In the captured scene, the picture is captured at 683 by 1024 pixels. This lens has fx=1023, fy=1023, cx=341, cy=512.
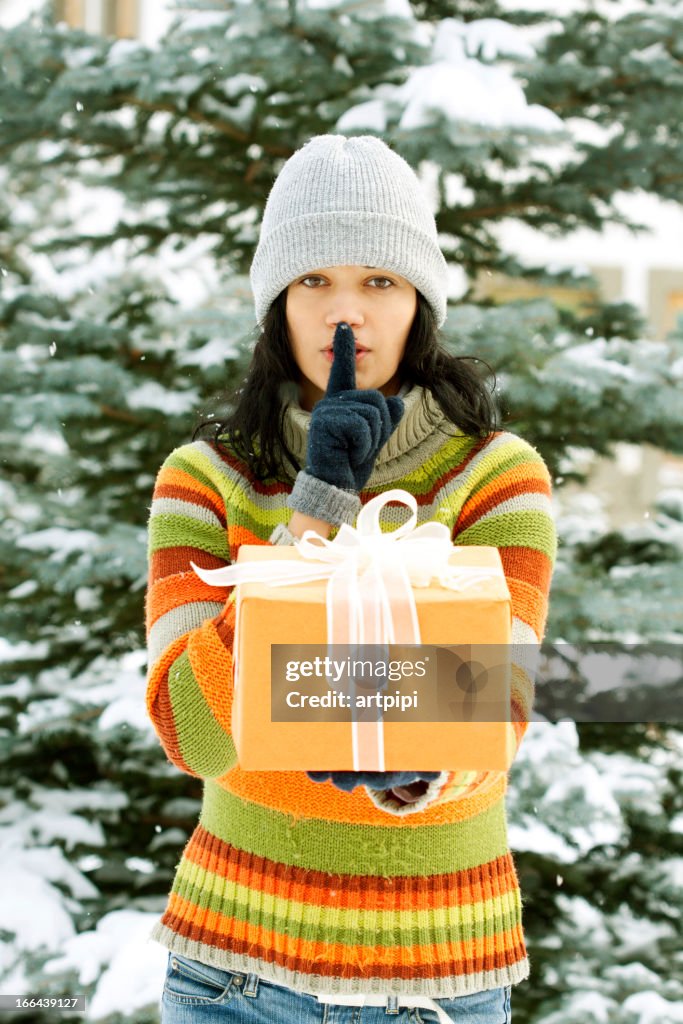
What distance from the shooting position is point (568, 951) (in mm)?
2809

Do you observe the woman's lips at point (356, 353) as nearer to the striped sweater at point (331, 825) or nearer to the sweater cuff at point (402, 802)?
the striped sweater at point (331, 825)

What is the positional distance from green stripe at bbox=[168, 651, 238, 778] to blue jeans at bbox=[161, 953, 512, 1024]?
0.28 meters

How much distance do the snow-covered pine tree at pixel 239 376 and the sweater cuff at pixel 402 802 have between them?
63.6 inches

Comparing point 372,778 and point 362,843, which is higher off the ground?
point 372,778

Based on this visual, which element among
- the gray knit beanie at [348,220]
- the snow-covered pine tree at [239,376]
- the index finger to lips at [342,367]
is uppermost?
the gray knit beanie at [348,220]

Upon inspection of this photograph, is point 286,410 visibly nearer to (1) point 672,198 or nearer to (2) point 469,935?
(2) point 469,935

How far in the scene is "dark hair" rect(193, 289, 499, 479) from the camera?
52.9 inches

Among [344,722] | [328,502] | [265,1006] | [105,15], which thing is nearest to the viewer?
[344,722]

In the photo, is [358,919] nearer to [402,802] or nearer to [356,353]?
[402,802]

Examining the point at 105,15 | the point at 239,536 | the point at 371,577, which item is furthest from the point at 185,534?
the point at 105,15

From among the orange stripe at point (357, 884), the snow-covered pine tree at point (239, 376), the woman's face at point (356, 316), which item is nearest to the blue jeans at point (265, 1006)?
the orange stripe at point (357, 884)

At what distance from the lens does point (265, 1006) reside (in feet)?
3.91

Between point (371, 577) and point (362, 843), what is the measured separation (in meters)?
0.44

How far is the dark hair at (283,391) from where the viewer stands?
52.9 inches
